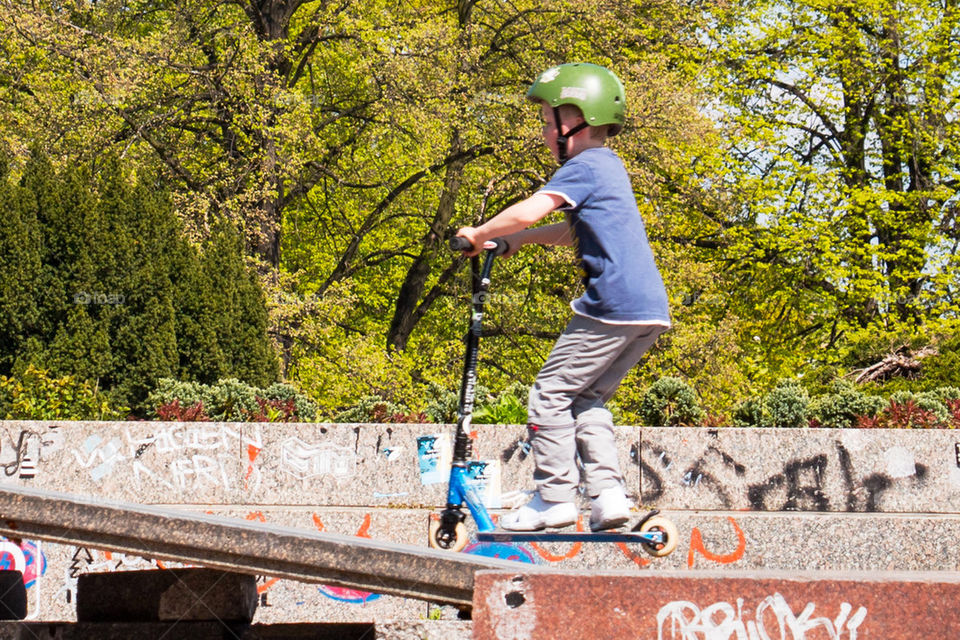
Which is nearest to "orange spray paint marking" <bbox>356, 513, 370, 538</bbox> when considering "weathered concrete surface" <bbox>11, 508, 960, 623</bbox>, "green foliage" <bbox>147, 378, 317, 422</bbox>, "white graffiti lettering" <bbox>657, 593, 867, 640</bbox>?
"weathered concrete surface" <bbox>11, 508, 960, 623</bbox>

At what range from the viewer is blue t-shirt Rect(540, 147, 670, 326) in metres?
4.12

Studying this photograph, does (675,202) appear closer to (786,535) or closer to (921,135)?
(921,135)

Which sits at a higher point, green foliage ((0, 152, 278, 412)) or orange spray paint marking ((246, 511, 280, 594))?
green foliage ((0, 152, 278, 412))

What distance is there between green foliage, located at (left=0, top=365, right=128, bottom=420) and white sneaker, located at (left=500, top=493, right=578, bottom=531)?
690cm

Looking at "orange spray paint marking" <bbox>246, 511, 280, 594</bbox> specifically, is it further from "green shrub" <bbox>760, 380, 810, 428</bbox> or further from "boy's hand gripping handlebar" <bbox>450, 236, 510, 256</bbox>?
"green shrub" <bbox>760, 380, 810, 428</bbox>

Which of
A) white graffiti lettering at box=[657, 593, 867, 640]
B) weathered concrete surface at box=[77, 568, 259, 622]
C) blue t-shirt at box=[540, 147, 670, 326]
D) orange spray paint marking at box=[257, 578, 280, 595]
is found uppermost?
blue t-shirt at box=[540, 147, 670, 326]

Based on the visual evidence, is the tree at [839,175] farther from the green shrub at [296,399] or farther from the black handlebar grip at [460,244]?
the black handlebar grip at [460,244]

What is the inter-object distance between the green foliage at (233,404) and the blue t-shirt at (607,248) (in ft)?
17.7

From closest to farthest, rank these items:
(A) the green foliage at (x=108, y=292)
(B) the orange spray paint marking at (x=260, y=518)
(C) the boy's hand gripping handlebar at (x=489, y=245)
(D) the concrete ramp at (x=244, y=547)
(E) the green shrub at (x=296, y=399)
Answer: (D) the concrete ramp at (x=244, y=547), (C) the boy's hand gripping handlebar at (x=489, y=245), (B) the orange spray paint marking at (x=260, y=518), (E) the green shrub at (x=296, y=399), (A) the green foliage at (x=108, y=292)

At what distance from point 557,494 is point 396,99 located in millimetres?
15684

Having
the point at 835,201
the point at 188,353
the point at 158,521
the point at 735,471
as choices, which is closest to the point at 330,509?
the point at 735,471

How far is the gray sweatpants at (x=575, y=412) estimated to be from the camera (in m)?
4.12

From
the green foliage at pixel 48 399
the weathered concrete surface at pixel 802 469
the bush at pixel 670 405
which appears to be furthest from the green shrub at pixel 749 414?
the green foliage at pixel 48 399

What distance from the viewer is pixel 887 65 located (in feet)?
84.3
